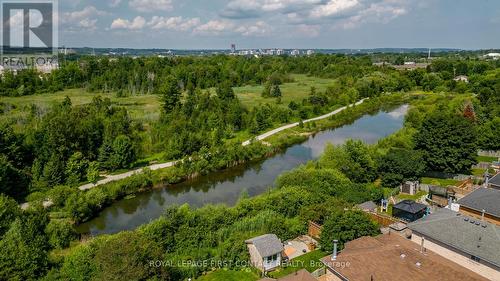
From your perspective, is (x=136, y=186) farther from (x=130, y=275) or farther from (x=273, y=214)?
(x=130, y=275)

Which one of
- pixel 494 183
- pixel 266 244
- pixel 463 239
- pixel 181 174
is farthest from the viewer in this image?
pixel 181 174

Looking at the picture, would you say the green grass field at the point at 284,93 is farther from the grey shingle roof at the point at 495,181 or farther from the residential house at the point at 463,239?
the residential house at the point at 463,239

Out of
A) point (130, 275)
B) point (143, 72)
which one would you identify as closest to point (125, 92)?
point (143, 72)

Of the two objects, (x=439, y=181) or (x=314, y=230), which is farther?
(x=439, y=181)

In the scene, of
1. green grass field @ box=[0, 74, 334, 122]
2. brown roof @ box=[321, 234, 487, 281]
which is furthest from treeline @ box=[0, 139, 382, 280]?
green grass field @ box=[0, 74, 334, 122]

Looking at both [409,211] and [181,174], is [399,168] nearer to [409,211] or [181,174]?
[409,211]

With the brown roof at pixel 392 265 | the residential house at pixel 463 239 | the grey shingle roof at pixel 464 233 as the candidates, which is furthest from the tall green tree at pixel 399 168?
the brown roof at pixel 392 265

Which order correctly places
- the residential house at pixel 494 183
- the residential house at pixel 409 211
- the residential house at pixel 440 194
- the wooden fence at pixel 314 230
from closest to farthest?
the wooden fence at pixel 314 230 < the residential house at pixel 409 211 < the residential house at pixel 494 183 < the residential house at pixel 440 194

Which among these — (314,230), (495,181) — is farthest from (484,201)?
(314,230)
